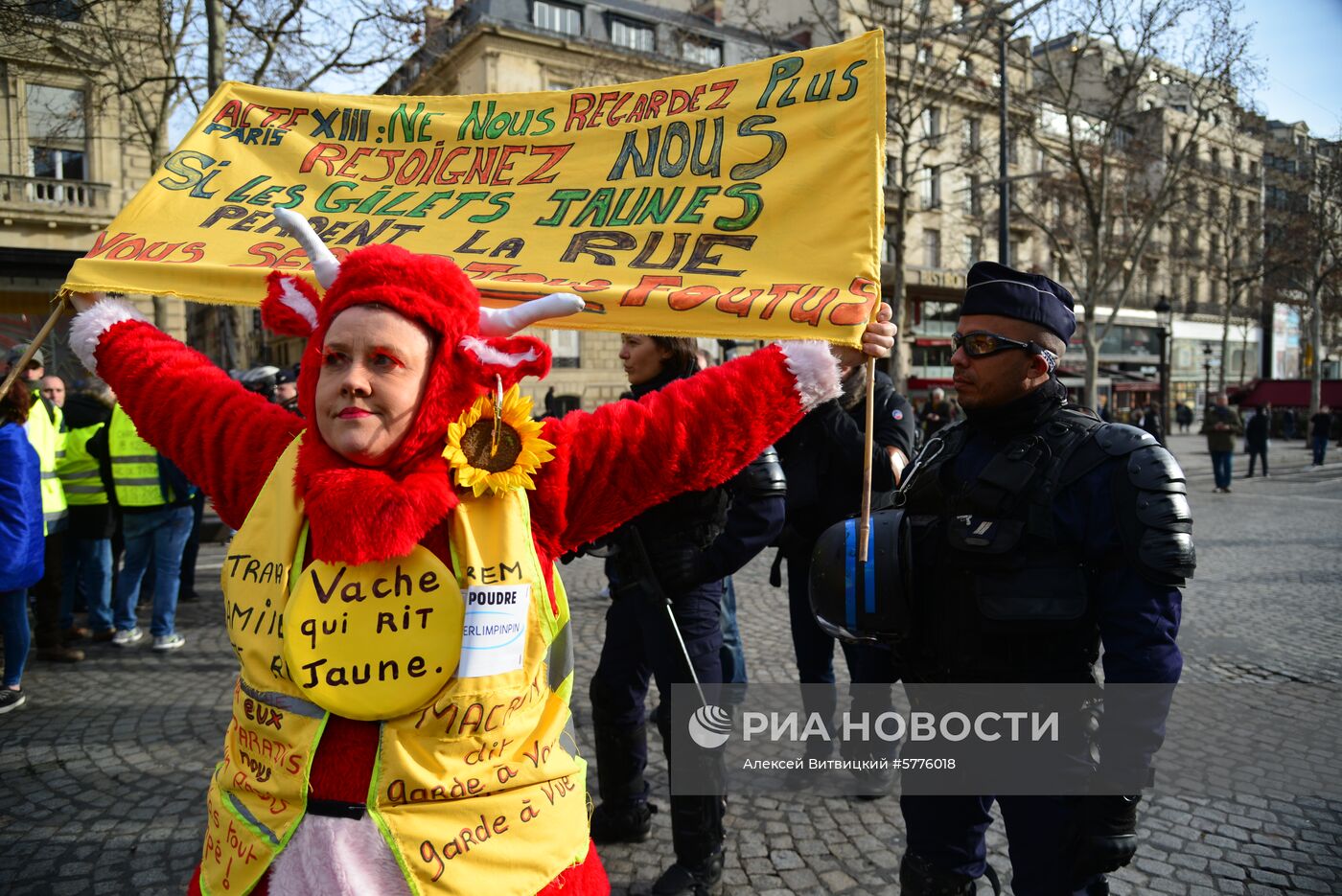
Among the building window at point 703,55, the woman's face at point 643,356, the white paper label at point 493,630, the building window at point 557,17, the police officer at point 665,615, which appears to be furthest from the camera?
the building window at point 557,17

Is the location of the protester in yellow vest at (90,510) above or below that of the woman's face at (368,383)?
Answer: below

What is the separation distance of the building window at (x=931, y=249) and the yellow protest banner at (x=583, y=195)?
37.1 meters

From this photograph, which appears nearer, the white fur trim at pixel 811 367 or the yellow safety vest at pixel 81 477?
the white fur trim at pixel 811 367

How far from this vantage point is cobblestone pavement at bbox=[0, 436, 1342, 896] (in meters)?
3.07

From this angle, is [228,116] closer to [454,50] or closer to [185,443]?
[185,443]

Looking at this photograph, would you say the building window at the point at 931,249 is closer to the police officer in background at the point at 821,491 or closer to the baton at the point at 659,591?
the police officer in background at the point at 821,491

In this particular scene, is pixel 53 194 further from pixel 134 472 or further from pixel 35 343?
pixel 35 343

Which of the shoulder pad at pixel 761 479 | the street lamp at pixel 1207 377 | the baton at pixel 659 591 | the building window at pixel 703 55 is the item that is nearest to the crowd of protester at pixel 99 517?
the baton at pixel 659 591

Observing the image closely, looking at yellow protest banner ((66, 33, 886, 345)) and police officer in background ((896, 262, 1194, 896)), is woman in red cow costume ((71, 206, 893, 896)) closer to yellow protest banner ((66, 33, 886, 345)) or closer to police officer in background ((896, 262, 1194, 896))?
yellow protest banner ((66, 33, 886, 345))

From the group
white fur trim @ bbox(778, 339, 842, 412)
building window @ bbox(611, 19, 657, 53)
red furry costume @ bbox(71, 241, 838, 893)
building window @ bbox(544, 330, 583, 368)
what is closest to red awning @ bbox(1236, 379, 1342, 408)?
building window @ bbox(544, 330, 583, 368)

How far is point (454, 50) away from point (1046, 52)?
18.4 meters

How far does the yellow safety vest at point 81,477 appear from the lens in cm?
600

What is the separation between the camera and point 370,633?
158 cm

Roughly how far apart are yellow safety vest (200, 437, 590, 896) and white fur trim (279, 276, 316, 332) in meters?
0.32
